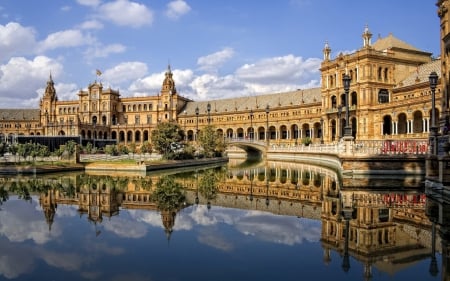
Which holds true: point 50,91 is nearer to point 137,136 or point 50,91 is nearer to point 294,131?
point 137,136

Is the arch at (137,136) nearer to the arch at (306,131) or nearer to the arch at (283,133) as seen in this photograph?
the arch at (283,133)

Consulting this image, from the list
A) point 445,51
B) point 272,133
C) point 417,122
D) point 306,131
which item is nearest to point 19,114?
point 272,133

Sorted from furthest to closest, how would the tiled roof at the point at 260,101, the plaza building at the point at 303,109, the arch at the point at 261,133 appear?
the arch at the point at 261,133 < the tiled roof at the point at 260,101 < the plaza building at the point at 303,109

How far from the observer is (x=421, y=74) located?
65.0 metres

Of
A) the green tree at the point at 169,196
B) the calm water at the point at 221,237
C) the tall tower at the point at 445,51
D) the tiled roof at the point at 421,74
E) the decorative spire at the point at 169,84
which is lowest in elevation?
the calm water at the point at 221,237

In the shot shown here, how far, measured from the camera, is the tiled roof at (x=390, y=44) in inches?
2847

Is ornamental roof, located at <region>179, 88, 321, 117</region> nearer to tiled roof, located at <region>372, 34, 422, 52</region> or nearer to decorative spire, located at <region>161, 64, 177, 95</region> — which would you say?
decorative spire, located at <region>161, 64, 177, 95</region>

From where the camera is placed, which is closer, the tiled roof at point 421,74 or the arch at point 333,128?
the tiled roof at point 421,74

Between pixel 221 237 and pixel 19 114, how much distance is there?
416 feet

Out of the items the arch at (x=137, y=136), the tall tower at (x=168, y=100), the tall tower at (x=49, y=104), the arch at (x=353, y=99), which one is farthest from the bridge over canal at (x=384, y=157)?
the tall tower at (x=49, y=104)

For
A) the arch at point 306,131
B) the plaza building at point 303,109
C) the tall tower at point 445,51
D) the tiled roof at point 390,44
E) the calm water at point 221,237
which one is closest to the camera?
the calm water at point 221,237

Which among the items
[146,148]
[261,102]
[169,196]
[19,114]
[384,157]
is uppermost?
[261,102]

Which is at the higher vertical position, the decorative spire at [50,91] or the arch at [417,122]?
the decorative spire at [50,91]

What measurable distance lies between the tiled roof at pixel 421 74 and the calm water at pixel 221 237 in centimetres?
4493
